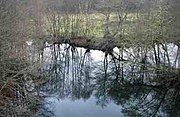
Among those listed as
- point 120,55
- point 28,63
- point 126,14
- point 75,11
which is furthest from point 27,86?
point 75,11

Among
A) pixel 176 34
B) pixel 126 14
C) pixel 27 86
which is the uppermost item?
pixel 126 14

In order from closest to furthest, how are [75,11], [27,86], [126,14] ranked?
[27,86] < [126,14] < [75,11]

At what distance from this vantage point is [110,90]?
81.0ft

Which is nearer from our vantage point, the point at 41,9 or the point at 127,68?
the point at 127,68

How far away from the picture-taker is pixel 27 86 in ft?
70.4

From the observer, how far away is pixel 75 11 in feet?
122

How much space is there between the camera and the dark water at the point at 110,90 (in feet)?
68.5

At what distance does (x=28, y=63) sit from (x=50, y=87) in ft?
17.1

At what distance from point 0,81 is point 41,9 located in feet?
57.0

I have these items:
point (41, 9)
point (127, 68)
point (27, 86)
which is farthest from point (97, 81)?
point (41, 9)

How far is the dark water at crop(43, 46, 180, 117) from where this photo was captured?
2088cm

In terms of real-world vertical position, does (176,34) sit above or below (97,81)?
above

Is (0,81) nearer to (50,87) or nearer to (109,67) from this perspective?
(50,87)

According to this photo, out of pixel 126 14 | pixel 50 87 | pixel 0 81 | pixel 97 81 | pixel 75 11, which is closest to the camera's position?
pixel 0 81
